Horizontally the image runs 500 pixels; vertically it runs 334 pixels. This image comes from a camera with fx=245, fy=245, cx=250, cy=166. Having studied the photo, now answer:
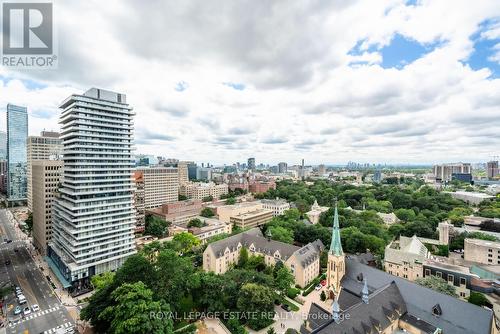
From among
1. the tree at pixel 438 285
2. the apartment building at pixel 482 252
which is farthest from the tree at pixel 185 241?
the apartment building at pixel 482 252

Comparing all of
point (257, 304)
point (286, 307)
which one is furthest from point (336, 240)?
point (257, 304)

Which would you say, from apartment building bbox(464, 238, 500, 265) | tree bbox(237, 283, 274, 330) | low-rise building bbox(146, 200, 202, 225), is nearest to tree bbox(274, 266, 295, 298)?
tree bbox(237, 283, 274, 330)

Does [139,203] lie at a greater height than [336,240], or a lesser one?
lesser

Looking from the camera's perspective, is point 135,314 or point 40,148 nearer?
point 135,314

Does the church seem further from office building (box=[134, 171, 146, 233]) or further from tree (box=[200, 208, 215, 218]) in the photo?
tree (box=[200, 208, 215, 218])

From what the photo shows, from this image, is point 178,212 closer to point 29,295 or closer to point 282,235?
point 282,235

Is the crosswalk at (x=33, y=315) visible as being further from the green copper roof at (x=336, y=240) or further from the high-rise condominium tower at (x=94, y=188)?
the green copper roof at (x=336, y=240)

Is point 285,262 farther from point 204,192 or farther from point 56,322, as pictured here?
point 204,192
